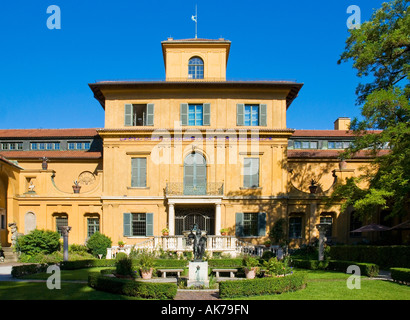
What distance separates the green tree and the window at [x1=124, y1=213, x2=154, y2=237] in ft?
41.6

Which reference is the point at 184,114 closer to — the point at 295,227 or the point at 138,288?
the point at 295,227

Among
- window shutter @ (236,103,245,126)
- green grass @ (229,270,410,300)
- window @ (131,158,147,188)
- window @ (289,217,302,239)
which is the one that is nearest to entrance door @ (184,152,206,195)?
window @ (131,158,147,188)

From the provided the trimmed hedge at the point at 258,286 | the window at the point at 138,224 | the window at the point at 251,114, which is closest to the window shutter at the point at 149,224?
the window at the point at 138,224

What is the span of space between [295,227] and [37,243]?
1780 centimetres

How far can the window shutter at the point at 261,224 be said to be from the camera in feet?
93.8

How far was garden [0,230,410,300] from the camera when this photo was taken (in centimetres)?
1355

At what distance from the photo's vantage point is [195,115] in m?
29.4

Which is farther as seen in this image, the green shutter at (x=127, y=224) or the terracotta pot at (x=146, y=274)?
the green shutter at (x=127, y=224)

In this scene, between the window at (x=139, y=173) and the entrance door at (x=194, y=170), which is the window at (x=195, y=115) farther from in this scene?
the window at (x=139, y=173)

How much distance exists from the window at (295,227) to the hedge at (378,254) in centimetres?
471

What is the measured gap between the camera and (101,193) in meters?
29.6
